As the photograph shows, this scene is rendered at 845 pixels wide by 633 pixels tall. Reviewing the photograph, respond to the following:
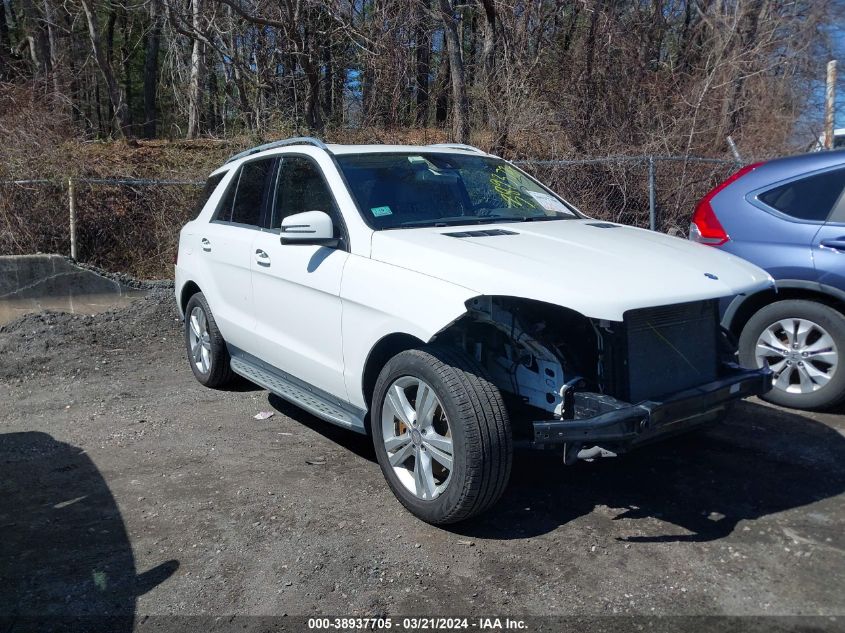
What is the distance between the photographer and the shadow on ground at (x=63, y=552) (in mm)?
3406

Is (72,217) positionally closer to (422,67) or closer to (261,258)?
(261,258)

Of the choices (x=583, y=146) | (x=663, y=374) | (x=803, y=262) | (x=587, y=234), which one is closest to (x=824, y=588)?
(x=663, y=374)

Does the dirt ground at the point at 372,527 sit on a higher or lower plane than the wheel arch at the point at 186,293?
lower

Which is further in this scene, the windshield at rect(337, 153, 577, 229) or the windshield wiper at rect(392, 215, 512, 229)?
the windshield at rect(337, 153, 577, 229)

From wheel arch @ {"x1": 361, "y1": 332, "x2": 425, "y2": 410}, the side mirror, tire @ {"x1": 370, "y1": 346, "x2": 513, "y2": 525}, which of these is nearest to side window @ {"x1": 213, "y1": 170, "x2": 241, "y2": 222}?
the side mirror

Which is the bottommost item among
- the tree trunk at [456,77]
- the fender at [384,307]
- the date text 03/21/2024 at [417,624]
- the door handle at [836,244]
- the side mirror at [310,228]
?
the date text 03/21/2024 at [417,624]

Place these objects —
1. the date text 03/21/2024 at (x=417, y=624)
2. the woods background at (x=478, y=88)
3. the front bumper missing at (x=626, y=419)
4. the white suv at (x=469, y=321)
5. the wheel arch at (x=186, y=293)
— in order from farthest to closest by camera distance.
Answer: the woods background at (x=478, y=88), the wheel arch at (x=186, y=293), the white suv at (x=469, y=321), the front bumper missing at (x=626, y=419), the date text 03/21/2024 at (x=417, y=624)

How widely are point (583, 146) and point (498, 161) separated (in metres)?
7.27

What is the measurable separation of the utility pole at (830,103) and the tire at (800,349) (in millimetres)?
11217

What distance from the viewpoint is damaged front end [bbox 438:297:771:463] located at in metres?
3.62

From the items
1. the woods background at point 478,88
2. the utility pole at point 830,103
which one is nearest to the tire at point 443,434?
the woods background at point 478,88

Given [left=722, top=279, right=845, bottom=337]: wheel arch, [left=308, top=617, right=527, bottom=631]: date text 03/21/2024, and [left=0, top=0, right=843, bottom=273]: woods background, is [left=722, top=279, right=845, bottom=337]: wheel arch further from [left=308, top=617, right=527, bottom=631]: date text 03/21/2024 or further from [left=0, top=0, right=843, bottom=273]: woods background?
[left=0, top=0, right=843, bottom=273]: woods background

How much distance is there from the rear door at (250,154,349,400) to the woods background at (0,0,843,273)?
5.99 meters

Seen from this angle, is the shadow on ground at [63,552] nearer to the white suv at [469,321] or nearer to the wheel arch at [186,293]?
the white suv at [469,321]
